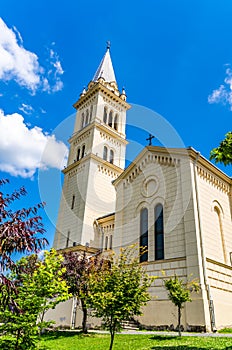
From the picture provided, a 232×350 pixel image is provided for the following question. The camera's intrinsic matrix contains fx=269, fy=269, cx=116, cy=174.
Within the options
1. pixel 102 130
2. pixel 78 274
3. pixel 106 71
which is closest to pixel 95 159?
pixel 102 130

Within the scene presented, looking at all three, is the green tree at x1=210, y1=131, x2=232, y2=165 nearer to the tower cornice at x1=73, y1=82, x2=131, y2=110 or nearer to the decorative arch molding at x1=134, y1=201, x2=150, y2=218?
the decorative arch molding at x1=134, y1=201, x2=150, y2=218

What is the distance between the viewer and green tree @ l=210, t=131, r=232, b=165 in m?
7.80

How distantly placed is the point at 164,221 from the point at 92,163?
13.8 metres

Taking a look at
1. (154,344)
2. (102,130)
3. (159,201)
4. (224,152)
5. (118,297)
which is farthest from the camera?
(102,130)

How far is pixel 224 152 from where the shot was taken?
7.84 metres

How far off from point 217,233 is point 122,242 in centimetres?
701

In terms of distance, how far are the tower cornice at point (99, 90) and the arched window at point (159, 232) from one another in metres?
21.2

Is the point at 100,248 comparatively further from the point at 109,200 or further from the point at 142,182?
the point at 142,182

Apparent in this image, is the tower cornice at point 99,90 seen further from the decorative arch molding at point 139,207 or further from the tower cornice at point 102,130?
the decorative arch molding at point 139,207

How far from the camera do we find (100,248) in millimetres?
25516

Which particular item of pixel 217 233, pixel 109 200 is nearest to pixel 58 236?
pixel 109 200

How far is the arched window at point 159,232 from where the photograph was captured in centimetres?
1788

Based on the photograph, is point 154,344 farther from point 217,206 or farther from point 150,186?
point 150,186

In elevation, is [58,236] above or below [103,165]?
below
